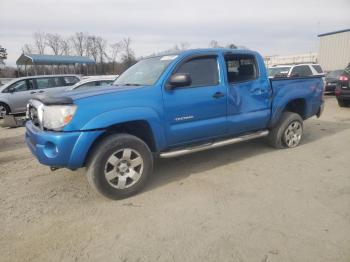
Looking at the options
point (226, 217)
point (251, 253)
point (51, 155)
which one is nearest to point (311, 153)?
point (226, 217)

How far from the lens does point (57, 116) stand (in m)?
3.33

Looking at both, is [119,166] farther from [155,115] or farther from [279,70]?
[279,70]

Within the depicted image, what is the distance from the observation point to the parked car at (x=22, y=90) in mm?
10938

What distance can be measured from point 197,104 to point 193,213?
1.55 meters

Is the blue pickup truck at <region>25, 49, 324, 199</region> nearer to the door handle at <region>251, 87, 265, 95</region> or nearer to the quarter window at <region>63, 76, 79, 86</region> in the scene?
the door handle at <region>251, 87, 265, 95</region>

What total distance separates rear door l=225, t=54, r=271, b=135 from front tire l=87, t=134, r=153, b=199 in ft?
5.23

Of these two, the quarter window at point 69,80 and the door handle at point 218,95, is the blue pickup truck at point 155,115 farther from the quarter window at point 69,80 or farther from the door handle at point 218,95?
the quarter window at point 69,80

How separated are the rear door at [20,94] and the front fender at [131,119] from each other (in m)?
9.15

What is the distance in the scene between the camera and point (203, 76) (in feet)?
14.2

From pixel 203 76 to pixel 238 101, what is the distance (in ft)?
2.36

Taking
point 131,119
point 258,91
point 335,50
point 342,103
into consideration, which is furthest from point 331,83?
point 131,119

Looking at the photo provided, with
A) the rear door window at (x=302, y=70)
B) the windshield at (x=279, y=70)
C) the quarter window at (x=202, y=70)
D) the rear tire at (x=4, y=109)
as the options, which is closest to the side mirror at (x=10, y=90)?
the rear tire at (x=4, y=109)

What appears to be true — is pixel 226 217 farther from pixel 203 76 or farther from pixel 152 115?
pixel 203 76

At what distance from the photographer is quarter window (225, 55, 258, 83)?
4.62 metres
